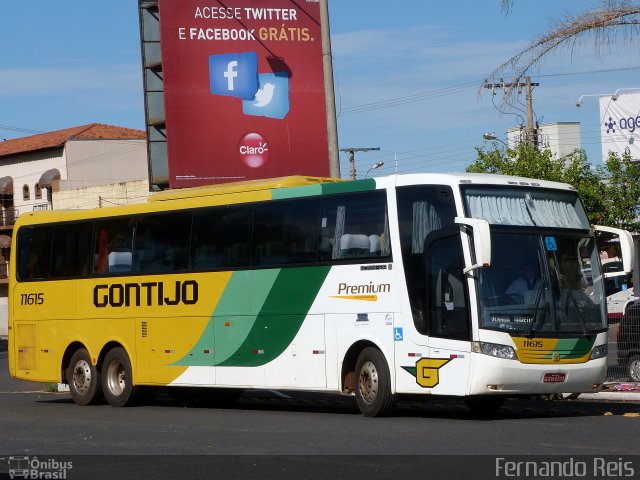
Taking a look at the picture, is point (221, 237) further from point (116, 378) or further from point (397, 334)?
point (397, 334)

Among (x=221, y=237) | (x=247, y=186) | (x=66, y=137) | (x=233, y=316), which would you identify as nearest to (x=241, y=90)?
(x=247, y=186)

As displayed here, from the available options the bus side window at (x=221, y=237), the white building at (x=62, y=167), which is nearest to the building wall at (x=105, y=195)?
the white building at (x=62, y=167)

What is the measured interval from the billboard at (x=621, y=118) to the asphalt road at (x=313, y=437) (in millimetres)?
25551

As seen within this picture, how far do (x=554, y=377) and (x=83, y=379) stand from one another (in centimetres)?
937

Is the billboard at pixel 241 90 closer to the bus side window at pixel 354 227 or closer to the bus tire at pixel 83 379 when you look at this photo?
the bus tire at pixel 83 379

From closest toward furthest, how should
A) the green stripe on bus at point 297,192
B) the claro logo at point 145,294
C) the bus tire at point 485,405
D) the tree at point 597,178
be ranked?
the bus tire at point 485,405 < the green stripe on bus at point 297,192 < the claro logo at point 145,294 < the tree at point 597,178

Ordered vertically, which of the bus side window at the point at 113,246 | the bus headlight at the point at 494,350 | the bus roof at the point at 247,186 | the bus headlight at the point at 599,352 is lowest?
the bus headlight at the point at 599,352

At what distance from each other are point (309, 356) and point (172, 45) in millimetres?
13900

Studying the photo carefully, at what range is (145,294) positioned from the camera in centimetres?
2097

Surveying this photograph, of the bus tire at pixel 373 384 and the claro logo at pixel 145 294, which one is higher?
the claro logo at pixel 145 294

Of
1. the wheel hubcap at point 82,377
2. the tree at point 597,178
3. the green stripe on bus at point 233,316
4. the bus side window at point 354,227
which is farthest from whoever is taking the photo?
the tree at point 597,178

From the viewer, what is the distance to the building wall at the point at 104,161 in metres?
81.4

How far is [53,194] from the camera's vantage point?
76.2 m
